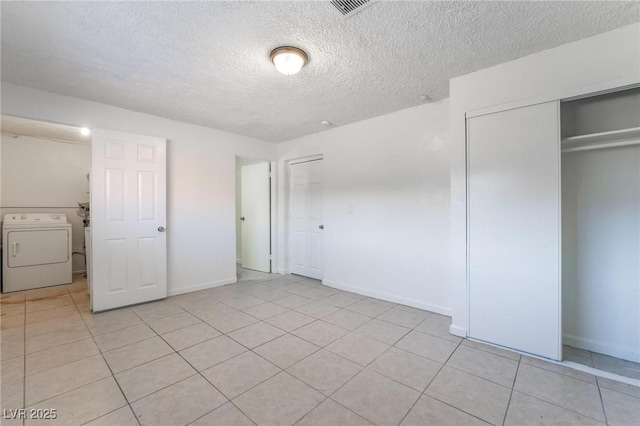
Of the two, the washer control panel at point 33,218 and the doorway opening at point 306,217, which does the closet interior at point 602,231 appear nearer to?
the doorway opening at point 306,217

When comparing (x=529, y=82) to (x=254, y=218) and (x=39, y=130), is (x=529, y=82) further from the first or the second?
(x=39, y=130)

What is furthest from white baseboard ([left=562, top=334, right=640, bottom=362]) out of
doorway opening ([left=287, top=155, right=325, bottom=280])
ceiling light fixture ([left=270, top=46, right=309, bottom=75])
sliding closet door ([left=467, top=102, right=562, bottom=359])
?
ceiling light fixture ([left=270, top=46, right=309, bottom=75])

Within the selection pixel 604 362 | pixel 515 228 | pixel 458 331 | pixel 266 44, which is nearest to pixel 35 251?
pixel 266 44

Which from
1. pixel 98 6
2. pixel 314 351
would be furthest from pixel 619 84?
pixel 98 6

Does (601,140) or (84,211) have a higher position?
(601,140)

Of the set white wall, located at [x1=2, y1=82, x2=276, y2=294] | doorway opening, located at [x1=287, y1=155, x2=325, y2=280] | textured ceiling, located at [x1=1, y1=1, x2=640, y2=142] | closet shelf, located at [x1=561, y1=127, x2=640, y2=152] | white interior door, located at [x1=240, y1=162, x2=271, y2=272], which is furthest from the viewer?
white interior door, located at [x1=240, y1=162, x2=271, y2=272]

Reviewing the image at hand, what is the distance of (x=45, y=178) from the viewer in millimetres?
4637

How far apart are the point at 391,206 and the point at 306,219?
173 centimetres

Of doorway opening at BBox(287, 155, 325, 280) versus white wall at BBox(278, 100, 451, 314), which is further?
doorway opening at BBox(287, 155, 325, 280)

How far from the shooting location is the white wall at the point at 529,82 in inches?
73.2

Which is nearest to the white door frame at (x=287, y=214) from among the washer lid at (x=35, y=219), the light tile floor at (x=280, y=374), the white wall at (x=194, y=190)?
the white wall at (x=194, y=190)

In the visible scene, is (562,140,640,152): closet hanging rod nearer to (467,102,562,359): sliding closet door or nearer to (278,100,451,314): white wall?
(467,102,562,359): sliding closet door

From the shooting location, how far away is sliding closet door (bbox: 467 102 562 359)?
2.06 metres

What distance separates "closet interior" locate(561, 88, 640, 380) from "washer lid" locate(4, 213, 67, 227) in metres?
6.83
